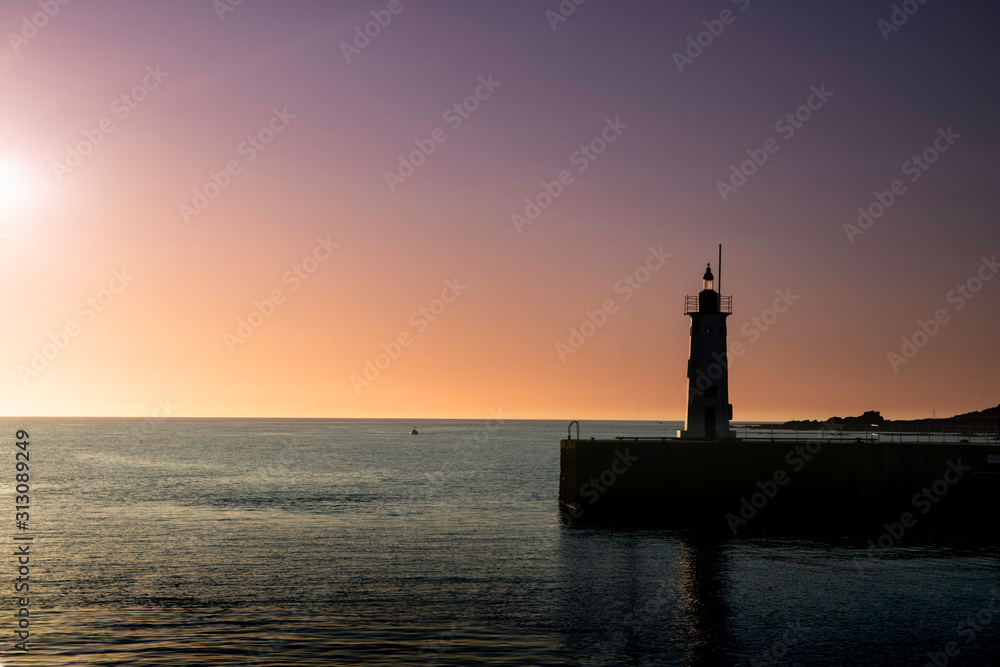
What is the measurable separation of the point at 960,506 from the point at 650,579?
994 inches

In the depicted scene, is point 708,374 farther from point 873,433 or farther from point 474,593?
point 474,593

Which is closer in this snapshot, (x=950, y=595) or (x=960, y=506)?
(x=950, y=595)

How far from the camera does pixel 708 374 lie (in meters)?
54.1

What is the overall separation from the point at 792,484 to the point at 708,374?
8685mm

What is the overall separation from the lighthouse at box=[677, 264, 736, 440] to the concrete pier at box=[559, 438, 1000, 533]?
3466 mm

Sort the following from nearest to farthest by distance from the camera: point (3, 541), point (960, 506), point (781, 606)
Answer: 1. point (781, 606)
2. point (3, 541)
3. point (960, 506)

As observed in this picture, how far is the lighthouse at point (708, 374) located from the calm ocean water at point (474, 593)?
10459mm

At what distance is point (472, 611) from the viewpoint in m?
28.1

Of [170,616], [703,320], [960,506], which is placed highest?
[703,320]

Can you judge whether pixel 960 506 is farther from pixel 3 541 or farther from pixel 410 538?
pixel 3 541

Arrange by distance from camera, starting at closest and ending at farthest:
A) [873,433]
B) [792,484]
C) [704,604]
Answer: [704,604] → [792,484] → [873,433]

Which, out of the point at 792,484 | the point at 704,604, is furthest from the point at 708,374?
the point at 704,604

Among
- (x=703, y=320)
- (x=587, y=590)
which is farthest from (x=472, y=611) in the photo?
(x=703, y=320)

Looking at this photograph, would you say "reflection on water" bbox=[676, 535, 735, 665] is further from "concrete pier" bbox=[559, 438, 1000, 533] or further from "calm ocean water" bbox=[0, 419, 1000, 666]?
"concrete pier" bbox=[559, 438, 1000, 533]
